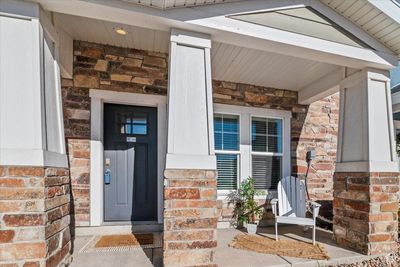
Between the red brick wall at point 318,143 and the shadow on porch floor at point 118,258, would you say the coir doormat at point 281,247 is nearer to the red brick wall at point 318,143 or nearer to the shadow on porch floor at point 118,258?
the shadow on porch floor at point 118,258

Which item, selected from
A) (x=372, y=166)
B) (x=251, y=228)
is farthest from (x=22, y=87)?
(x=372, y=166)

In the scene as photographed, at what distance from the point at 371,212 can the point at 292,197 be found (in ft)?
3.91

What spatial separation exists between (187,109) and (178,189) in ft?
2.48

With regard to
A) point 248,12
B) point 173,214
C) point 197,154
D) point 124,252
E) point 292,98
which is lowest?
point 124,252

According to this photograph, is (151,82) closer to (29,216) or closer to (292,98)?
(29,216)

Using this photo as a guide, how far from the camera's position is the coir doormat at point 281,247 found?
110 inches

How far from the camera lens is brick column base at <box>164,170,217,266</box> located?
214cm

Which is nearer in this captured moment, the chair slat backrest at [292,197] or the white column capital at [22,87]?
the white column capital at [22,87]

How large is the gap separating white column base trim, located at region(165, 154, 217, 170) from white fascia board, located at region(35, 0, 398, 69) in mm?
1227

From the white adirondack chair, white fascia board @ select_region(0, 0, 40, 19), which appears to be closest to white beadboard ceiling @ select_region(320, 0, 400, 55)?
the white adirondack chair

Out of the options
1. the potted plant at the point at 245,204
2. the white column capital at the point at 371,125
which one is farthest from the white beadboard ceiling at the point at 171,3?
the potted plant at the point at 245,204

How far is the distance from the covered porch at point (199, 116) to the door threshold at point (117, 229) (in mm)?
18

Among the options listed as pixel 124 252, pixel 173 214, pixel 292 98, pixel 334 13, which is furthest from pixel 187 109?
pixel 292 98

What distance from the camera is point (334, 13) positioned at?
9.06ft
